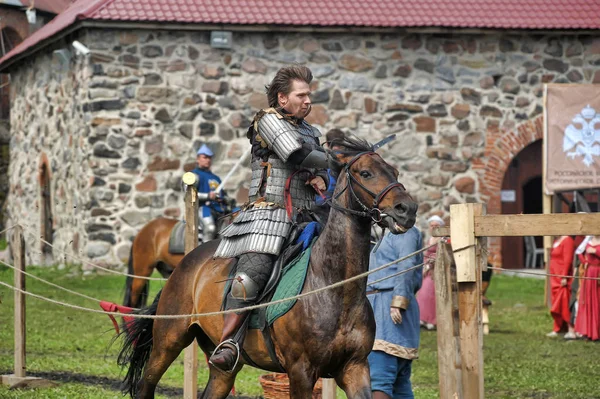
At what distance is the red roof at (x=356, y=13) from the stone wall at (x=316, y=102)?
1.39ft

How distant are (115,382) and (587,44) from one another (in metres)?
14.5

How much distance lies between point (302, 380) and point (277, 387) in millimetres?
1914

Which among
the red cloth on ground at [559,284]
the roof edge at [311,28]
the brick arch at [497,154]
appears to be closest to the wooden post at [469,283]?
the red cloth on ground at [559,284]

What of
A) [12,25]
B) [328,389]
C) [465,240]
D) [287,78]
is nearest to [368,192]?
[465,240]

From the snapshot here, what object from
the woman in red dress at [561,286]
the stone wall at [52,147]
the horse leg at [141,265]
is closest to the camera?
the horse leg at [141,265]

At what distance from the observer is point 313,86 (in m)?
21.7

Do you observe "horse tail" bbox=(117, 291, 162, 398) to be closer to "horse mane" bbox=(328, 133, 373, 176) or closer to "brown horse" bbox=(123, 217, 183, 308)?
"horse mane" bbox=(328, 133, 373, 176)

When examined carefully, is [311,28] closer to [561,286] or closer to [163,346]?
[561,286]

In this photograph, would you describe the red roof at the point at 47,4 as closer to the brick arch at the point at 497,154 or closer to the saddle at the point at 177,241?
the brick arch at the point at 497,154

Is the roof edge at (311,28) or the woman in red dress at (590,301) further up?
the roof edge at (311,28)

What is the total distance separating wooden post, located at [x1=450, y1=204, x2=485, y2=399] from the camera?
269 inches

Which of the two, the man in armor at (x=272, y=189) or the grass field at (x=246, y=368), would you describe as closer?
the man in armor at (x=272, y=189)

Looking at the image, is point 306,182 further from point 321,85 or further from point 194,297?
point 321,85

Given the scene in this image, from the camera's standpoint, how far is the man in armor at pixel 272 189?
7305 mm
